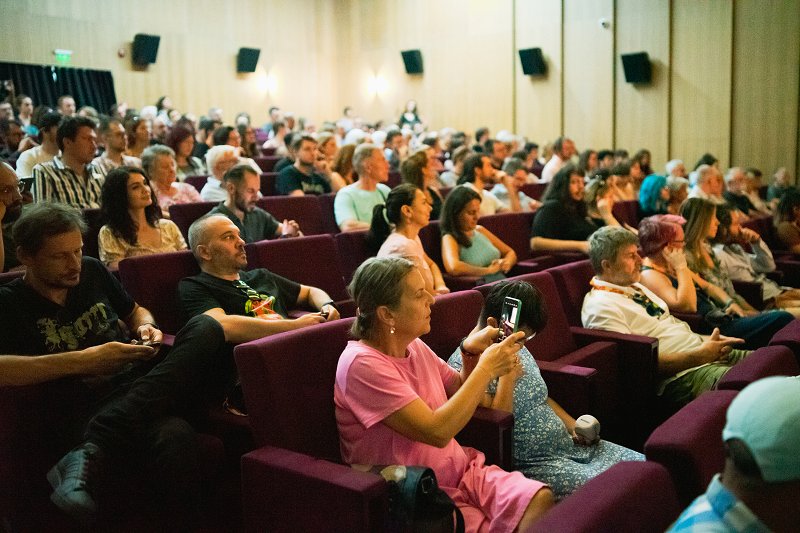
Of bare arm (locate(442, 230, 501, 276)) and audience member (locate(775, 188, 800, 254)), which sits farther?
audience member (locate(775, 188, 800, 254))

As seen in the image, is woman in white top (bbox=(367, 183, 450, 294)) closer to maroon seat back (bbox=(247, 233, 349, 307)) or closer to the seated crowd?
the seated crowd

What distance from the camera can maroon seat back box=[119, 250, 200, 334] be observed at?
102 inches

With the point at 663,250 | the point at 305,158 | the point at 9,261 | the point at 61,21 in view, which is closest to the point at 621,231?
the point at 663,250

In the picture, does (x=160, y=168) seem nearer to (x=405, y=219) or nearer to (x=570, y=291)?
(x=405, y=219)

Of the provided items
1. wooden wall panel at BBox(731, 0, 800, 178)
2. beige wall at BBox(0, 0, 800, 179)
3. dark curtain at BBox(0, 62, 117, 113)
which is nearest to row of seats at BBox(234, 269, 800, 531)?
wooden wall panel at BBox(731, 0, 800, 178)

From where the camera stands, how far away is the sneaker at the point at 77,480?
1.70m

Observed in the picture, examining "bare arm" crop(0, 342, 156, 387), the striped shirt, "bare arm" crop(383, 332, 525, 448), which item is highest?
the striped shirt

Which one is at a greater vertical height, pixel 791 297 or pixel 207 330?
pixel 207 330

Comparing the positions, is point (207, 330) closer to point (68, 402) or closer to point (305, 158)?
point (68, 402)

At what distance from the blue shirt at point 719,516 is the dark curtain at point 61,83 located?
966 cm

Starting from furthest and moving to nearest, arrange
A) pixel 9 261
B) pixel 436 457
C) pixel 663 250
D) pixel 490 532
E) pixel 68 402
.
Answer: pixel 663 250 < pixel 9 261 < pixel 68 402 < pixel 436 457 < pixel 490 532

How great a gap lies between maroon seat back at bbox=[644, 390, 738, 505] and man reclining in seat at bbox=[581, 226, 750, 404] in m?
1.44

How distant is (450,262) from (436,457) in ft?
6.71

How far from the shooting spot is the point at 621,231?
291cm
